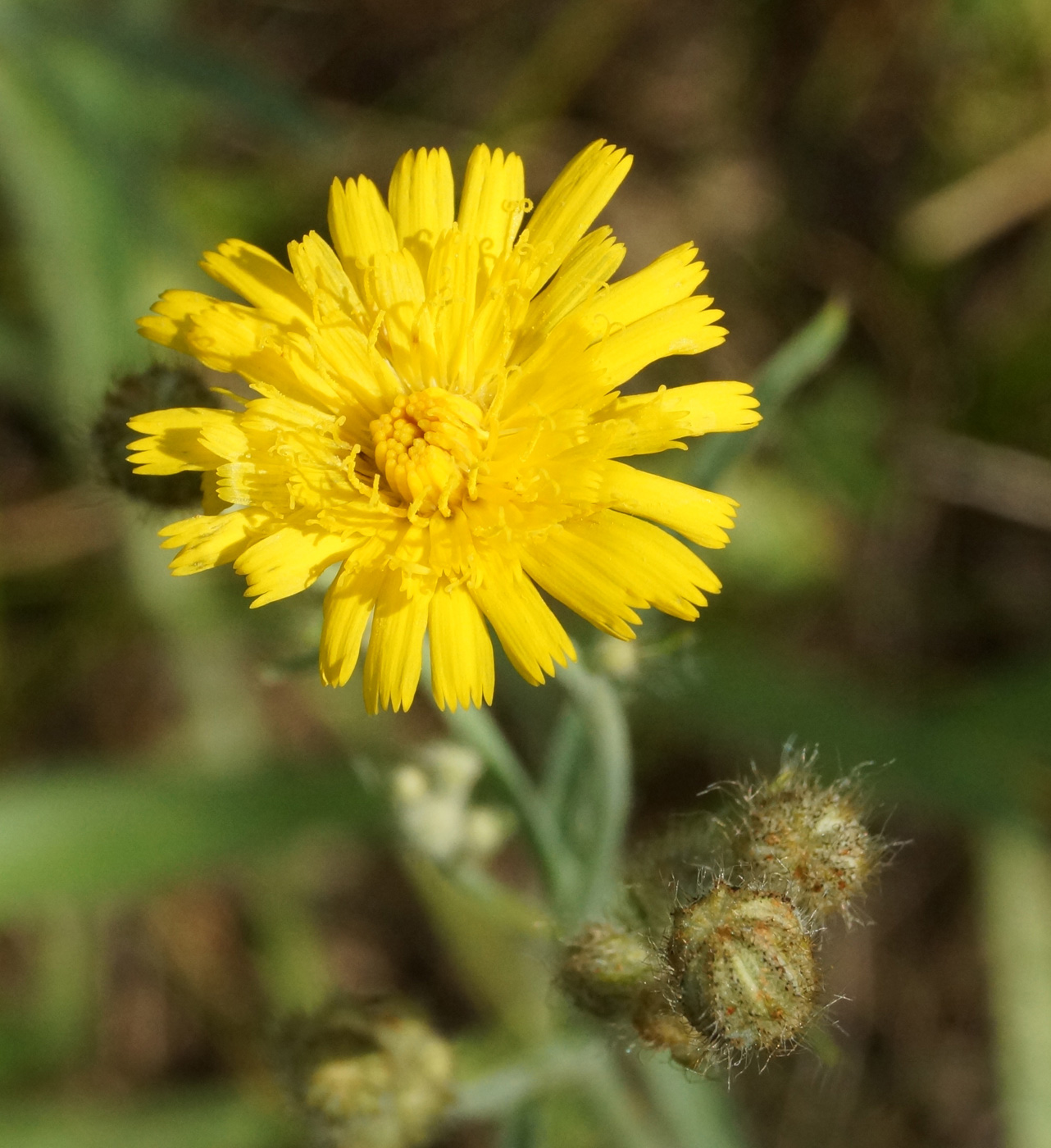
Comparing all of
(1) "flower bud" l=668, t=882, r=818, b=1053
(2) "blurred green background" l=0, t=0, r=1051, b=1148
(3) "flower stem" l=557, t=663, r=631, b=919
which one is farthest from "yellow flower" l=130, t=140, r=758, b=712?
(2) "blurred green background" l=0, t=0, r=1051, b=1148

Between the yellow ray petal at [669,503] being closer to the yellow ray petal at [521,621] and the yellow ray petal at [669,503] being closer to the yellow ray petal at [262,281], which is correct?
the yellow ray petal at [521,621]

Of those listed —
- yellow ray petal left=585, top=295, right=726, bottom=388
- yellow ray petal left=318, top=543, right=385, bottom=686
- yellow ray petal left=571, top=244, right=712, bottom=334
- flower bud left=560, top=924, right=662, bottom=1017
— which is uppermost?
yellow ray petal left=571, top=244, right=712, bottom=334

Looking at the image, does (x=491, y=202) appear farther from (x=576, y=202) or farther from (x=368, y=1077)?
(x=368, y=1077)

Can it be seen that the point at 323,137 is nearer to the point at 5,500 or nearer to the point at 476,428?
the point at 5,500

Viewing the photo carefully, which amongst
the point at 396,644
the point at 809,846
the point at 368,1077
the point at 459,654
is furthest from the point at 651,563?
the point at 368,1077

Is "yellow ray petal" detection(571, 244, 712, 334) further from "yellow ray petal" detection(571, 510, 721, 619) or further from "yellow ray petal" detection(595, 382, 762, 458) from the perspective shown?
"yellow ray petal" detection(571, 510, 721, 619)

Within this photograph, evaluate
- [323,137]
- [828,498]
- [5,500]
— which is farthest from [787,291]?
[5,500]
